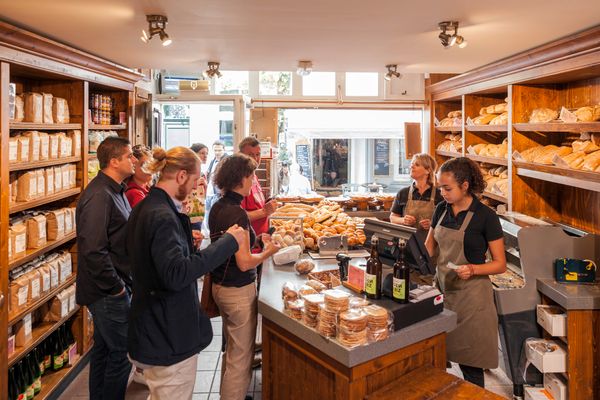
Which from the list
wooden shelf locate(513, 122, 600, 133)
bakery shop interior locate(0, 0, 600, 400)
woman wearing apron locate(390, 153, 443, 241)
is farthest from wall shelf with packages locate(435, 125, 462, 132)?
woman wearing apron locate(390, 153, 443, 241)

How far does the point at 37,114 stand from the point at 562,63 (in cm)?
374

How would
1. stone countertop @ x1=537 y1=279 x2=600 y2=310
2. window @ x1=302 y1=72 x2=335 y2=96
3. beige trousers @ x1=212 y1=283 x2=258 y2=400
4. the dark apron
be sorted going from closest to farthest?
1. beige trousers @ x1=212 y1=283 x2=258 y2=400
2. the dark apron
3. stone countertop @ x1=537 y1=279 x2=600 y2=310
4. window @ x1=302 y1=72 x2=335 y2=96

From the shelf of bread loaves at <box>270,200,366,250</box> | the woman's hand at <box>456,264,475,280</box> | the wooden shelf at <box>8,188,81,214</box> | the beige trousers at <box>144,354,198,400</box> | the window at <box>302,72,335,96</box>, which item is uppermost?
the window at <box>302,72,335,96</box>

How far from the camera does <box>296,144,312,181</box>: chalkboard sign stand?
947 cm

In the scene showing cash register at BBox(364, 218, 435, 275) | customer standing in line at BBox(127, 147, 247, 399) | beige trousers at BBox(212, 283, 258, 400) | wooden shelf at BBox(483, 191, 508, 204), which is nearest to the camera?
customer standing in line at BBox(127, 147, 247, 399)

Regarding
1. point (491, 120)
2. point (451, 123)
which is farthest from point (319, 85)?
point (491, 120)

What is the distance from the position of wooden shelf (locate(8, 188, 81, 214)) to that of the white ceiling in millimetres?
1127

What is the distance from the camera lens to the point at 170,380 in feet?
7.79

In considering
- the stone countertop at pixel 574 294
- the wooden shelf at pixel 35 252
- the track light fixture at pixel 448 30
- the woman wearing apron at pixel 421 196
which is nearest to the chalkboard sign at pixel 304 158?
the woman wearing apron at pixel 421 196

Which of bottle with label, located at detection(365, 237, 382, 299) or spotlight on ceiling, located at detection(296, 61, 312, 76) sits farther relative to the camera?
spotlight on ceiling, located at detection(296, 61, 312, 76)

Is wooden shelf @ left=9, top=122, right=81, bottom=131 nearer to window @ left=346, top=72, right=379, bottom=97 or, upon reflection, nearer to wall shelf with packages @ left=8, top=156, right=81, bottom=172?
wall shelf with packages @ left=8, top=156, right=81, bottom=172

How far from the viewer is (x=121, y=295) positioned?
316cm

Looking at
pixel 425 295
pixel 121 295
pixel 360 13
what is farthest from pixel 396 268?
pixel 121 295

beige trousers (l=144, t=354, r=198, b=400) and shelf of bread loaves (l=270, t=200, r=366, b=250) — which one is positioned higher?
shelf of bread loaves (l=270, t=200, r=366, b=250)
